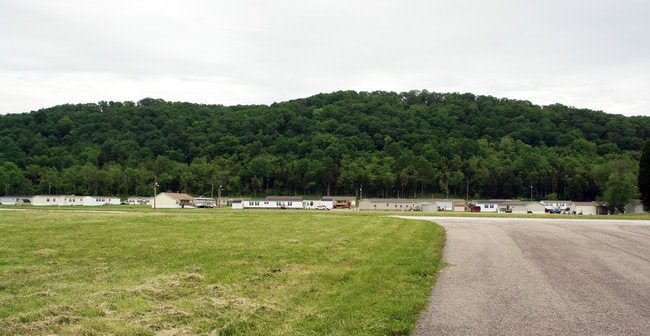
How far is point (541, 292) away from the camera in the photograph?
11.1 meters

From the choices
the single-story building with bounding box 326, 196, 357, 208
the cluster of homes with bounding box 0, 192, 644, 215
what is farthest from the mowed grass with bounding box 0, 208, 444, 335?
the single-story building with bounding box 326, 196, 357, 208

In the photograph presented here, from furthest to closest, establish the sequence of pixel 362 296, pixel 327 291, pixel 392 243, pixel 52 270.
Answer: pixel 392 243 < pixel 52 270 < pixel 327 291 < pixel 362 296

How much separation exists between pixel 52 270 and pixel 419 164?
155 meters

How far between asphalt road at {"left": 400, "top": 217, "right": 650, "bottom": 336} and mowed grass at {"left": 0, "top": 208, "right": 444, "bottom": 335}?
27.6 inches

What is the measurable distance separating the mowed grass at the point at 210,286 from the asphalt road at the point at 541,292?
701 millimetres

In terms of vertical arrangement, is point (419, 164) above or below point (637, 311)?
above

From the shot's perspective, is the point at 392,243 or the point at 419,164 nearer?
the point at 392,243

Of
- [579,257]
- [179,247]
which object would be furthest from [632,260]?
[179,247]

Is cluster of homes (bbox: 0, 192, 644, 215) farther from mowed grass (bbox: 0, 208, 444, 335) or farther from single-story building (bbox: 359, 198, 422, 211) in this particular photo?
mowed grass (bbox: 0, 208, 444, 335)

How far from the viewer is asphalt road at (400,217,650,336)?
8352 millimetres

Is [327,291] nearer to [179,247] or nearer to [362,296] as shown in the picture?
[362,296]

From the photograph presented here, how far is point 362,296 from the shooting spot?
10.3 meters

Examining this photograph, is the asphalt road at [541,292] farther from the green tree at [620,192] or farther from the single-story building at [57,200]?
the single-story building at [57,200]

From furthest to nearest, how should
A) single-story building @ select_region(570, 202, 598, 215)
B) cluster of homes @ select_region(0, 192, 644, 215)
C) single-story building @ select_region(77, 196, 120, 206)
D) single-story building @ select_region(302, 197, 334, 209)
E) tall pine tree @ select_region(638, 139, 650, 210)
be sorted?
single-story building @ select_region(77, 196, 120, 206), single-story building @ select_region(302, 197, 334, 209), single-story building @ select_region(570, 202, 598, 215), cluster of homes @ select_region(0, 192, 644, 215), tall pine tree @ select_region(638, 139, 650, 210)
